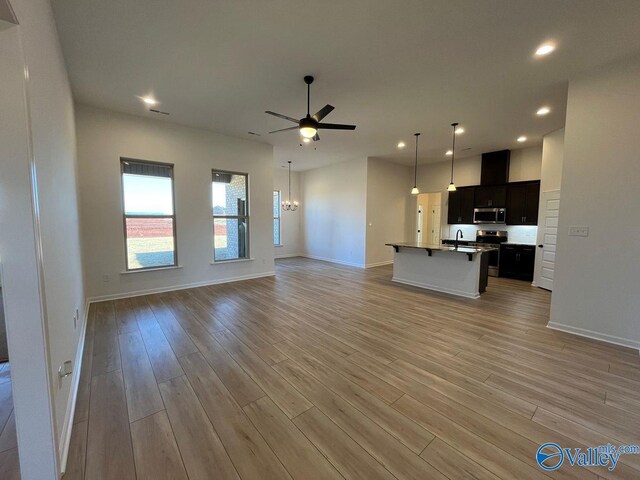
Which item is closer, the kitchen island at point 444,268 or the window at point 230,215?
the kitchen island at point 444,268

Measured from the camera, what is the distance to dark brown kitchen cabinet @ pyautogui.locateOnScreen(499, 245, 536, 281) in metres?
6.02

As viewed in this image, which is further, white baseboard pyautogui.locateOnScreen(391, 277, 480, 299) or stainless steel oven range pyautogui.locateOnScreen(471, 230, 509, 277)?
stainless steel oven range pyautogui.locateOnScreen(471, 230, 509, 277)

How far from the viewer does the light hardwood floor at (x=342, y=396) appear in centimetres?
153

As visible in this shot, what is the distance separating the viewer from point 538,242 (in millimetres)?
5633

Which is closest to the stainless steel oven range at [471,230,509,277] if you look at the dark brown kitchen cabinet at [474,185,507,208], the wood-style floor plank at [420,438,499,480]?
the dark brown kitchen cabinet at [474,185,507,208]

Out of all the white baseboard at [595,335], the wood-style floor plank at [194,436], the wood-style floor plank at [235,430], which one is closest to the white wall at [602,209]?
the white baseboard at [595,335]

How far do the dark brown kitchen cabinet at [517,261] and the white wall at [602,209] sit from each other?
121 inches

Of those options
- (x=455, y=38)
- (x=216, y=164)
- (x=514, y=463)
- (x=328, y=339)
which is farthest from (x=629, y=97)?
(x=216, y=164)

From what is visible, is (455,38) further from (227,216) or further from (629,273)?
(227,216)

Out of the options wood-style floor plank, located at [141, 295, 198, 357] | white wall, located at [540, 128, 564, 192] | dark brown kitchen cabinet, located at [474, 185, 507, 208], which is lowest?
wood-style floor plank, located at [141, 295, 198, 357]

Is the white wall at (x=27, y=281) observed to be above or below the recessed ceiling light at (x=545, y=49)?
below

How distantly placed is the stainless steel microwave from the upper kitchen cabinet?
124 mm

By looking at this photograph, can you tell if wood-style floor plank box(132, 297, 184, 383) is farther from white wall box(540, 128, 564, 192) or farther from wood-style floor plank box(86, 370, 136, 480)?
white wall box(540, 128, 564, 192)

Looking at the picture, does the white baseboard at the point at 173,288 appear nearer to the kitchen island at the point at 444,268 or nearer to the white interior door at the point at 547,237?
the kitchen island at the point at 444,268
